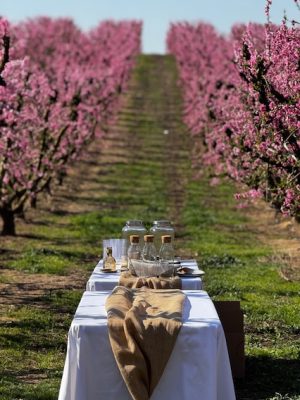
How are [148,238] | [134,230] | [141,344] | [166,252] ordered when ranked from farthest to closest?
[134,230]
[166,252]
[148,238]
[141,344]

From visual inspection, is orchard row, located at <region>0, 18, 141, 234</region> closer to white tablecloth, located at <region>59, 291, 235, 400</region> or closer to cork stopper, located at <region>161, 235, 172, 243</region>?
cork stopper, located at <region>161, 235, 172, 243</region>

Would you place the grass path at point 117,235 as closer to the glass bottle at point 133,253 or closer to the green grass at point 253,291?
the green grass at point 253,291

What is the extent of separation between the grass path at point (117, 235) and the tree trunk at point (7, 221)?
353 mm

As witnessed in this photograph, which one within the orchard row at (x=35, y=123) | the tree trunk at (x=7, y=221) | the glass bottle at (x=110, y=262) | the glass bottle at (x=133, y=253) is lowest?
the tree trunk at (x=7, y=221)

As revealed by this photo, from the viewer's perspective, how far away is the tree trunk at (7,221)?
2077cm

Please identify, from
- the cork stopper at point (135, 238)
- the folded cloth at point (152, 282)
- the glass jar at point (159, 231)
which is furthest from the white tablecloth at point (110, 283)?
the glass jar at point (159, 231)

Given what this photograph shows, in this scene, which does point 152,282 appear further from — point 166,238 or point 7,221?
point 7,221

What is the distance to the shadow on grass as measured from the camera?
876 centimetres

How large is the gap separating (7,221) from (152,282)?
1253 cm

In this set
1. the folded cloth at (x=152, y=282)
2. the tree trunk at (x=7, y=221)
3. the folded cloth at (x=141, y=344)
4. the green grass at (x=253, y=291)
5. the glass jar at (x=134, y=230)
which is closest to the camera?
the folded cloth at (x=141, y=344)

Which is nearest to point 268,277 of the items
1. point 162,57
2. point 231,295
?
point 231,295

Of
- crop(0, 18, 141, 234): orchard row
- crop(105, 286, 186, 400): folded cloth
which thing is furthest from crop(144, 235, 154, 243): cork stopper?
crop(0, 18, 141, 234): orchard row

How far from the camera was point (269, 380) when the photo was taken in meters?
9.18

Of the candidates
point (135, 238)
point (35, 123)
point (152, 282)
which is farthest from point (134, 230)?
point (35, 123)
